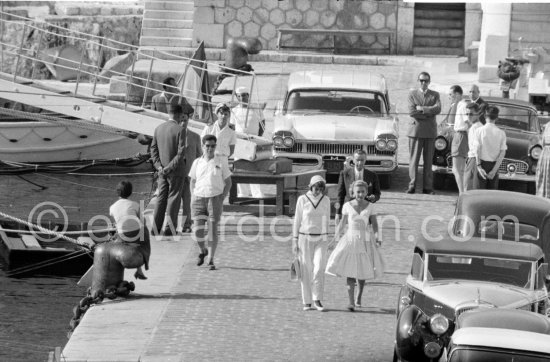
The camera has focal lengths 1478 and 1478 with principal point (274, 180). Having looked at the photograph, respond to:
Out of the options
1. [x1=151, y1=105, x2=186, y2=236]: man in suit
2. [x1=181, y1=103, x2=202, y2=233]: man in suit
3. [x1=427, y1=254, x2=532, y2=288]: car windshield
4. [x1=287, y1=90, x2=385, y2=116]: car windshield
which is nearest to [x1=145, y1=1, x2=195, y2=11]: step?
[x1=287, y1=90, x2=385, y2=116]: car windshield

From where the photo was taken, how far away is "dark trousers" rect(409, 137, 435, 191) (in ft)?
75.2

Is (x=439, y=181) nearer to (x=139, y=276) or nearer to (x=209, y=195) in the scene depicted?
(x=209, y=195)


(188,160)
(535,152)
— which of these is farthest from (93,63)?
(188,160)

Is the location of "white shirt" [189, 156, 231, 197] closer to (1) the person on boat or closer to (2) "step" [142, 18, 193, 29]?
(1) the person on boat

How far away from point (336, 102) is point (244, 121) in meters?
1.63

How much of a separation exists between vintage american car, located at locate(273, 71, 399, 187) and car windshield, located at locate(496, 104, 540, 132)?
173 cm

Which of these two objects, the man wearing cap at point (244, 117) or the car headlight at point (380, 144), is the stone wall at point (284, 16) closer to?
the man wearing cap at point (244, 117)

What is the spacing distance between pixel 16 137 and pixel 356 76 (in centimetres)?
952

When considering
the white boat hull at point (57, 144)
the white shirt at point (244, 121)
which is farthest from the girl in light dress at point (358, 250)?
the white boat hull at point (57, 144)

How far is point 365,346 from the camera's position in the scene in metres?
14.5

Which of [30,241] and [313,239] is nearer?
[313,239]

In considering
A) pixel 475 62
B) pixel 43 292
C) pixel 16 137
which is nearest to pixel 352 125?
pixel 43 292

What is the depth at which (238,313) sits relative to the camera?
1581 cm

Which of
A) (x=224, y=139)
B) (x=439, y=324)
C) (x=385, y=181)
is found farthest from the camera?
(x=385, y=181)
